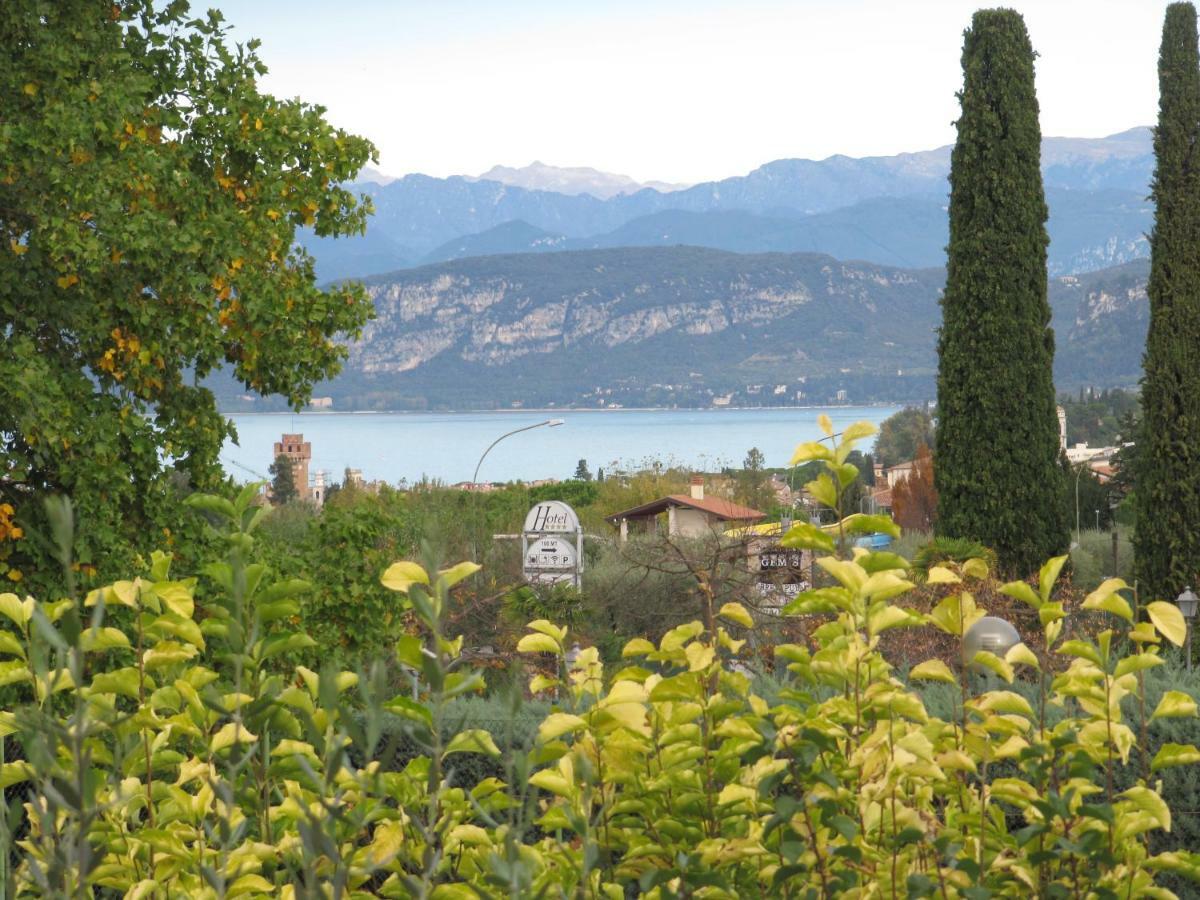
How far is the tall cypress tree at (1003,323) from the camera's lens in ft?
56.6

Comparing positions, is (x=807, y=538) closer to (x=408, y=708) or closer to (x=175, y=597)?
(x=408, y=708)

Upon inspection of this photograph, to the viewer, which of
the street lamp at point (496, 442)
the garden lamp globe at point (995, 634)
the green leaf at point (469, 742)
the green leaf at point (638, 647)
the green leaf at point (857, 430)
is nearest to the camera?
the green leaf at point (469, 742)

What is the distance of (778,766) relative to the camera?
2.36 m

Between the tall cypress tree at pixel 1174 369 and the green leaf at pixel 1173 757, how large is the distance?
14134mm

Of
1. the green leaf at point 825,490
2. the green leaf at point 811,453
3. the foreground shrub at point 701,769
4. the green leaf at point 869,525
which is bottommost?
the foreground shrub at point 701,769

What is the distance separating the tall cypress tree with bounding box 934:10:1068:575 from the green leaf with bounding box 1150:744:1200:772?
15.3 metres

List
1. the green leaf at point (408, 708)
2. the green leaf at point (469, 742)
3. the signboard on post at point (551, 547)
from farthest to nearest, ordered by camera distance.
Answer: the signboard on post at point (551, 547)
the green leaf at point (408, 708)
the green leaf at point (469, 742)

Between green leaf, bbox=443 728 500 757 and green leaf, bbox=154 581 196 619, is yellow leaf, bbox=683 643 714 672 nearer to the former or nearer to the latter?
green leaf, bbox=443 728 500 757

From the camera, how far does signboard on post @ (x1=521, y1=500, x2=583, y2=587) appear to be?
18.2 meters

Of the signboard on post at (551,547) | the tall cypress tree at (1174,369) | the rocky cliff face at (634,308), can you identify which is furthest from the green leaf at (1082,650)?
the rocky cliff face at (634,308)

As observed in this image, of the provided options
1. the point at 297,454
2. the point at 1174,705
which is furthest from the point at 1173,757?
the point at 297,454

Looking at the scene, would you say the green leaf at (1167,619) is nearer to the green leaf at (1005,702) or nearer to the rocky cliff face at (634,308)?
the green leaf at (1005,702)

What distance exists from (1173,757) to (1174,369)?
1460 cm

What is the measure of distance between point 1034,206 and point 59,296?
12778 millimetres
